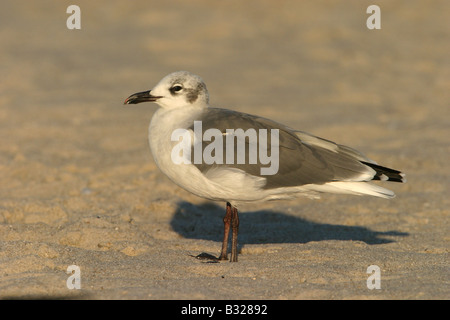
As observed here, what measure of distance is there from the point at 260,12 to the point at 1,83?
684 cm

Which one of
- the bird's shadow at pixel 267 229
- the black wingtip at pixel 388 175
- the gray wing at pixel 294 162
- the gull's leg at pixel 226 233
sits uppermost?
the gray wing at pixel 294 162

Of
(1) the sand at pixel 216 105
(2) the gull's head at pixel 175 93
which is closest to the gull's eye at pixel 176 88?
(2) the gull's head at pixel 175 93

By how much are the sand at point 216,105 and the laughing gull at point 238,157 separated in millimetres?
566

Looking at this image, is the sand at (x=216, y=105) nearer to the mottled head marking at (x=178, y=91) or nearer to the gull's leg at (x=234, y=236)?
the gull's leg at (x=234, y=236)

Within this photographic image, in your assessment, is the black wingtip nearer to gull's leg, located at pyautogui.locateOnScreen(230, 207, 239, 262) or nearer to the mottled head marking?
gull's leg, located at pyautogui.locateOnScreen(230, 207, 239, 262)

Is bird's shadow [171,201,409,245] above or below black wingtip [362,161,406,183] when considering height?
below

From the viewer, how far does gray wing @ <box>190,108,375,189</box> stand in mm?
5551

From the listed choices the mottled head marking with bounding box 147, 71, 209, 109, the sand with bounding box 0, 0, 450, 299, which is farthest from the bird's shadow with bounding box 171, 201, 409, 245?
the mottled head marking with bounding box 147, 71, 209, 109

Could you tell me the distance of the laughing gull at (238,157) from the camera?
17.9ft

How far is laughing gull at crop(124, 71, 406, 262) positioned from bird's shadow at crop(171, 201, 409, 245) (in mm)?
1049

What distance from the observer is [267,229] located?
23.4 feet

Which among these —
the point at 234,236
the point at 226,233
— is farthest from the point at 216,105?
the point at 234,236

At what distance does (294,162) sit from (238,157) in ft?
1.56

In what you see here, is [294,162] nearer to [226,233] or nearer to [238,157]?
[238,157]
